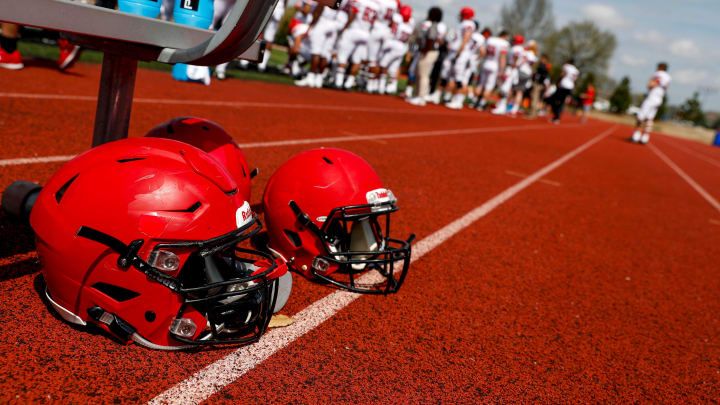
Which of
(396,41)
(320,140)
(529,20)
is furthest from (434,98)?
(529,20)

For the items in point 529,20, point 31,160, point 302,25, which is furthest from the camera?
point 529,20

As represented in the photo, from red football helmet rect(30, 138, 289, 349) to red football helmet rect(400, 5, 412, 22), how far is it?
Result: 1462 centimetres

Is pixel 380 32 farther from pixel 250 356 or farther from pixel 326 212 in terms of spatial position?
pixel 250 356

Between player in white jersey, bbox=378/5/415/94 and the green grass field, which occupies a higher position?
player in white jersey, bbox=378/5/415/94

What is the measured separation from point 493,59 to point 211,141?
16243mm

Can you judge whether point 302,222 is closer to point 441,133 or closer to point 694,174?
point 441,133

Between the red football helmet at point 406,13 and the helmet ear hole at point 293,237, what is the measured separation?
46.0 ft

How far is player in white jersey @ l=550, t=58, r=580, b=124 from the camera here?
1928 cm

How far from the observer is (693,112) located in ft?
353

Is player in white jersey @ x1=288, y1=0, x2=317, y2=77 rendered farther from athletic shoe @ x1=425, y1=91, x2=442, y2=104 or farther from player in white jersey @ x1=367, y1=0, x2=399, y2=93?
athletic shoe @ x1=425, y1=91, x2=442, y2=104

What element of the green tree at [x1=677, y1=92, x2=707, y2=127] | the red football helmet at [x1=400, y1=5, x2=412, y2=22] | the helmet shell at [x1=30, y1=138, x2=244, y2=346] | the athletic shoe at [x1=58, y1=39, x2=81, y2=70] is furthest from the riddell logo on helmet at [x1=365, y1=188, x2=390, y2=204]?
the green tree at [x1=677, y1=92, x2=707, y2=127]

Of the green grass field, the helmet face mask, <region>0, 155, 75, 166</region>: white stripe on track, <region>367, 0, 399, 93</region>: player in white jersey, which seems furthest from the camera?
<region>367, 0, 399, 93</region>: player in white jersey

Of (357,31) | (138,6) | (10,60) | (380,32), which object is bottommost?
(10,60)

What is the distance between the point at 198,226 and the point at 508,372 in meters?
1.47
